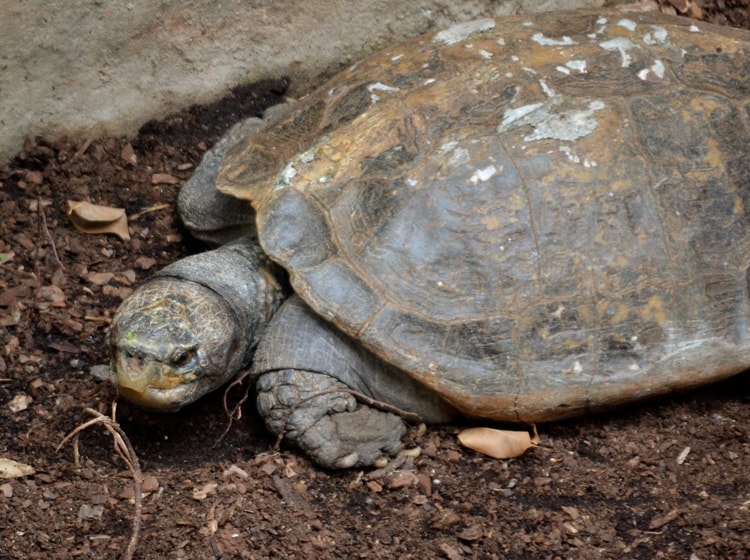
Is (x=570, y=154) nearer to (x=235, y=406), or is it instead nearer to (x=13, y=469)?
(x=235, y=406)

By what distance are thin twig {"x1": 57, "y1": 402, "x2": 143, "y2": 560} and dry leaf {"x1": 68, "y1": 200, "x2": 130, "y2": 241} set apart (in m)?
1.35

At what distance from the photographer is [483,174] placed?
4676 mm

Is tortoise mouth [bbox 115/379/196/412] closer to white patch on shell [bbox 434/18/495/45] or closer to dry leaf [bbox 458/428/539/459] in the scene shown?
→ dry leaf [bbox 458/428/539/459]

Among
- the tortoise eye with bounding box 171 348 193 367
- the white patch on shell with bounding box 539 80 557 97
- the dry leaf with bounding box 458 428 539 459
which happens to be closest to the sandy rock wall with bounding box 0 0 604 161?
the white patch on shell with bounding box 539 80 557 97

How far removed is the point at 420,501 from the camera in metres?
4.48

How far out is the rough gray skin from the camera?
459 cm

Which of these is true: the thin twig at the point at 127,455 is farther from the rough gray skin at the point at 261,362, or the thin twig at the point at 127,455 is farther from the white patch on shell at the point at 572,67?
the white patch on shell at the point at 572,67

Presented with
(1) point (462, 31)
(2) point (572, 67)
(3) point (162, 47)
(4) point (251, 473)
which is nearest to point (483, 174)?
(2) point (572, 67)

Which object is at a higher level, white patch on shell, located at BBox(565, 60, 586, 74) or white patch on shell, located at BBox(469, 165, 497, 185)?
white patch on shell, located at BBox(565, 60, 586, 74)

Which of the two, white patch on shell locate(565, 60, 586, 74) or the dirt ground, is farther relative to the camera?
white patch on shell locate(565, 60, 586, 74)

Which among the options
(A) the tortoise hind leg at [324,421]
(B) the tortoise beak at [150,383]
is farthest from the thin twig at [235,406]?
(B) the tortoise beak at [150,383]

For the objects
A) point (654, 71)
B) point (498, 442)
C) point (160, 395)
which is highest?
point (654, 71)

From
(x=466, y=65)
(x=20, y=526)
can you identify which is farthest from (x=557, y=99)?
(x=20, y=526)

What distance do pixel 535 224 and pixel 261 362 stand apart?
150 cm
